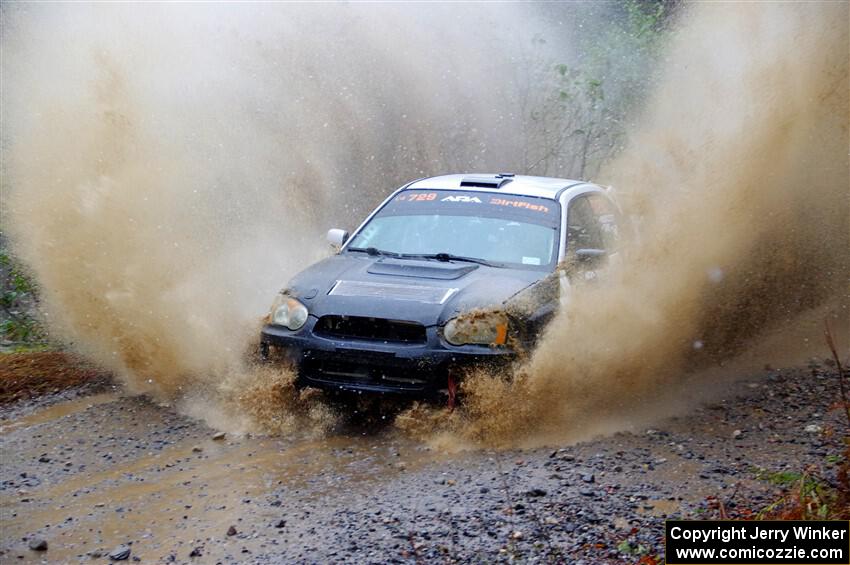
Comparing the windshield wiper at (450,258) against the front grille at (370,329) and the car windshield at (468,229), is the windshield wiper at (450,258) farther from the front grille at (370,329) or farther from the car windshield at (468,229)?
the front grille at (370,329)

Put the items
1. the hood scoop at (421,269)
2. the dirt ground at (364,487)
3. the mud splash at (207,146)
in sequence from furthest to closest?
1. the mud splash at (207,146)
2. the hood scoop at (421,269)
3. the dirt ground at (364,487)

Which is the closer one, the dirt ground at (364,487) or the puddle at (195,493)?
the dirt ground at (364,487)

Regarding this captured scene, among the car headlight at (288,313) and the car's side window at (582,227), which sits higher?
the car's side window at (582,227)

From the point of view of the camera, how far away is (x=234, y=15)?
14.1 meters

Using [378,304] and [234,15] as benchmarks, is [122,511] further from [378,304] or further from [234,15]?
[234,15]

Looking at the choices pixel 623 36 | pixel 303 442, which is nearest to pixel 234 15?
pixel 623 36

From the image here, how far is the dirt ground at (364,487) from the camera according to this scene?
497cm

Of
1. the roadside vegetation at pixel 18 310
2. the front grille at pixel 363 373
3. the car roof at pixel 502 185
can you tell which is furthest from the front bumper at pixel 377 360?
the roadside vegetation at pixel 18 310

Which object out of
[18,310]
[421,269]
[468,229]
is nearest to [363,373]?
[421,269]

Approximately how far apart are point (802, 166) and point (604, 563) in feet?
21.6

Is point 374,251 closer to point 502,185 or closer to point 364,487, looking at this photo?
point 502,185

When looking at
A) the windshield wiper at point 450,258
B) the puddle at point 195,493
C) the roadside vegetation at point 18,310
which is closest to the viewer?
the puddle at point 195,493

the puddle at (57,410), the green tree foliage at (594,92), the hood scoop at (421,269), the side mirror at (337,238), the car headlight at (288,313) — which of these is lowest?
the puddle at (57,410)

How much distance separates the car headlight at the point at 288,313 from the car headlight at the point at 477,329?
1.04 m
